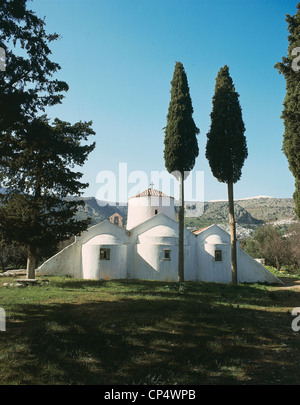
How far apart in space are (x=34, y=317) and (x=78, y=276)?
50.7 feet

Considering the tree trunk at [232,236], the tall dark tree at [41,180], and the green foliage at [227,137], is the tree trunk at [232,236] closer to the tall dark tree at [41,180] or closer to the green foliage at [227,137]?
the green foliage at [227,137]

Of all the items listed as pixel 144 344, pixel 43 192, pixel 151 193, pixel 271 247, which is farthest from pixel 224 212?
pixel 144 344

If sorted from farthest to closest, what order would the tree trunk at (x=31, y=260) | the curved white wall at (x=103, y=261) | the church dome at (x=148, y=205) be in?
the church dome at (x=148, y=205), the curved white wall at (x=103, y=261), the tree trunk at (x=31, y=260)

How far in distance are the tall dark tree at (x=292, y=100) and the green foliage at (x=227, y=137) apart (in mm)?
6007

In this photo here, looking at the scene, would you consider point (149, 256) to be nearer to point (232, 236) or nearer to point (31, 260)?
point (232, 236)

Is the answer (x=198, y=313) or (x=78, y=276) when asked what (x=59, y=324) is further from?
(x=78, y=276)

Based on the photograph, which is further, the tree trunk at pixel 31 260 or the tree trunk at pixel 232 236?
the tree trunk at pixel 232 236

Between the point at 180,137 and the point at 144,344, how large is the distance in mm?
16444

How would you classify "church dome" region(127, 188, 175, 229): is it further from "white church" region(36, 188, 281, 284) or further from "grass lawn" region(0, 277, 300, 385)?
"grass lawn" region(0, 277, 300, 385)

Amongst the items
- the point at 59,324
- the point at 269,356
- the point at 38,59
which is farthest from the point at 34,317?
the point at 38,59

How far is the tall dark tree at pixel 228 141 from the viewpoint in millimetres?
21625

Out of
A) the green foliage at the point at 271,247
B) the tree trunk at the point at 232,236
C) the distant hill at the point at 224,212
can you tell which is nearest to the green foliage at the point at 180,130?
the tree trunk at the point at 232,236

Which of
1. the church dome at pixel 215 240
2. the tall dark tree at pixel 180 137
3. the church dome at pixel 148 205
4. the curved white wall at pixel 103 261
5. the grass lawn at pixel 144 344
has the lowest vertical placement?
the grass lawn at pixel 144 344

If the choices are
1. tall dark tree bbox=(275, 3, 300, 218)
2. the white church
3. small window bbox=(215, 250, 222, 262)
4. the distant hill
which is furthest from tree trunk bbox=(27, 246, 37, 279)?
the distant hill
